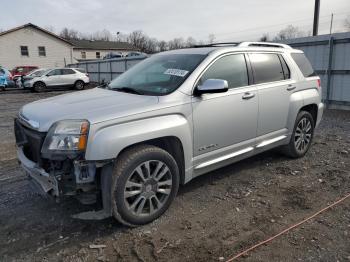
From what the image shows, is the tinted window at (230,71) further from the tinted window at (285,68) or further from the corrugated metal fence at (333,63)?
the corrugated metal fence at (333,63)

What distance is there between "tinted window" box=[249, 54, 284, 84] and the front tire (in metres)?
1.91

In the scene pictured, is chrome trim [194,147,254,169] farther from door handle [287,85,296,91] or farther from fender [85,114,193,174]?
door handle [287,85,296,91]

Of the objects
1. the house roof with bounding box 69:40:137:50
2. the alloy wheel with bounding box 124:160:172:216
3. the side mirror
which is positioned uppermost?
the house roof with bounding box 69:40:137:50

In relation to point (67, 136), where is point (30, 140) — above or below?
below

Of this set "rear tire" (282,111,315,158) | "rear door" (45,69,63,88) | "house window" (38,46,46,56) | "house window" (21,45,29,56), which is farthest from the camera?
"house window" (38,46,46,56)

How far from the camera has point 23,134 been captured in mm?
3559

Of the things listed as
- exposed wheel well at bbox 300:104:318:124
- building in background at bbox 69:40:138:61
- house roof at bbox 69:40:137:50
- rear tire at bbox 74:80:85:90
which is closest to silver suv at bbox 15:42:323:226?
exposed wheel well at bbox 300:104:318:124

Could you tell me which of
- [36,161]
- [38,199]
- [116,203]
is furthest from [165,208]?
[38,199]

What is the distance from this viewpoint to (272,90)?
4637mm

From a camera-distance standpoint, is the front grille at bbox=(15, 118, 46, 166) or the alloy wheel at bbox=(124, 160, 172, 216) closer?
the front grille at bbox=(15, 118, 46, 166)

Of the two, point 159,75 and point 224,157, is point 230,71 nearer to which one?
point 159,75

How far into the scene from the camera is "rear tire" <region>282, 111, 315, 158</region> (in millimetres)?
5277

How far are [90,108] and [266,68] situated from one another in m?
2.67

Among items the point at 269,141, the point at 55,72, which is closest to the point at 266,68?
the point at 269,141
